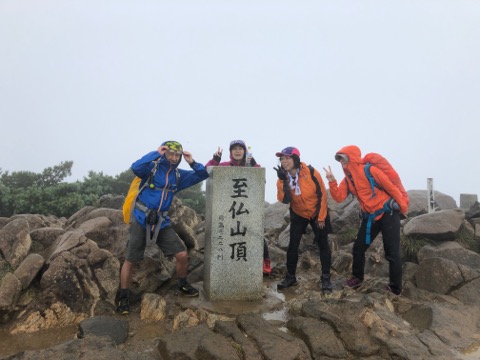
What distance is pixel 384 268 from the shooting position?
9.09 m

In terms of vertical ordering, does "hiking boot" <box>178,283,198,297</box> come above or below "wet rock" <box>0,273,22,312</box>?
below

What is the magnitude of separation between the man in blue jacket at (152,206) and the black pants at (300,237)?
2.56 m

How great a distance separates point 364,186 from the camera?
6.95 meters

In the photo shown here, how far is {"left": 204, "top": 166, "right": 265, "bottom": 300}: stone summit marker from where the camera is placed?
6875 millimetres

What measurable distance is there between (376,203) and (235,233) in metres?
2.92

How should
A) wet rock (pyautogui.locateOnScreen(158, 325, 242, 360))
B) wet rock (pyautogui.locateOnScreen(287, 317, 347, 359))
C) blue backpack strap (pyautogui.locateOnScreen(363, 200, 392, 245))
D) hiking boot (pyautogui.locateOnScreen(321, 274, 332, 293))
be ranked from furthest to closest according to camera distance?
hiking boot (pyautogui.locateOnScreen(321, 274, 332, 293)), blue backpack strap (pyautogui.locateOnScreen(363, 200, 392, 245)), wet rock (pyautogui.locateOnScreen(287, 317, 347, 359)), wet rock (pyautogui.locateOnScreen(158, 325, 242, 360))

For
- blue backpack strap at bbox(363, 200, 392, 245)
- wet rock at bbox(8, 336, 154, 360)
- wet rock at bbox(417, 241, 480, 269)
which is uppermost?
blue backpack strap at bbox(363, 200, 392, 245)

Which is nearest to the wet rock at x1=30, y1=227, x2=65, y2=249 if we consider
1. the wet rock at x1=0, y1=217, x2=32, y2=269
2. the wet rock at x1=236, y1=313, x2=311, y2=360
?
the wet rock at x1=0, y1=217, x2=32, y2=269

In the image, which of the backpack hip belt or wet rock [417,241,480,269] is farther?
wet rock [417,241,480,269]

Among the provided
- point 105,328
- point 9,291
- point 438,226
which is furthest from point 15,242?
point 438,226

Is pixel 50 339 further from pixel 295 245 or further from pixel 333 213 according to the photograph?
pixel 333 213

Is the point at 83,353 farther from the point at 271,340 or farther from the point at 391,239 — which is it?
the point at 391,239

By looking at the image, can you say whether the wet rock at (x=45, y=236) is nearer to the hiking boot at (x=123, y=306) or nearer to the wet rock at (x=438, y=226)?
the hiking boot at (x=123, y=306)

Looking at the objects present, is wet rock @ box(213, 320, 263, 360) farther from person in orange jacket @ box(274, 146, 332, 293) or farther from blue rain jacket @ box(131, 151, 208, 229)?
person in orange jacket @ box(274, 146, 332, 293)
